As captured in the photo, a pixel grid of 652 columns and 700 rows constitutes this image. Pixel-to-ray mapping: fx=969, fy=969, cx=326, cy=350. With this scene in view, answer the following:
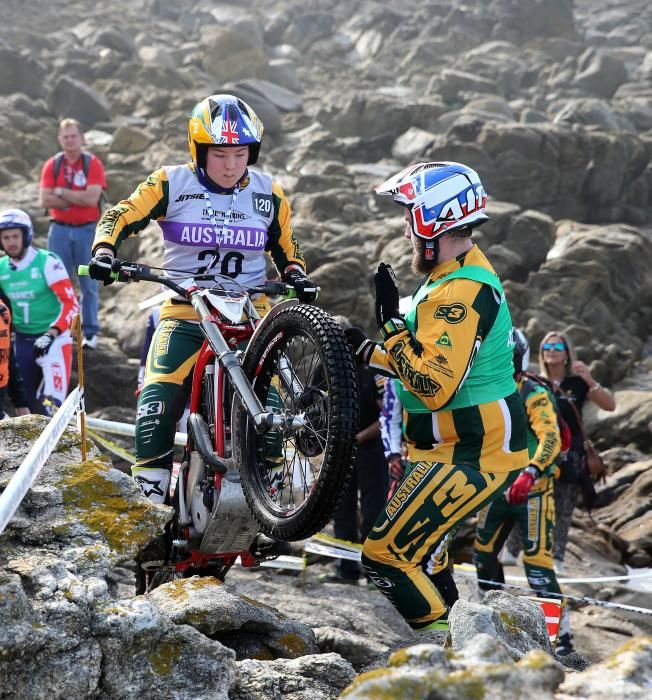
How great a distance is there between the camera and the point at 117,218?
657 cm

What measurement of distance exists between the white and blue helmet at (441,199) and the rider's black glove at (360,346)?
0.68 m

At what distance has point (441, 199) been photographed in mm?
5438

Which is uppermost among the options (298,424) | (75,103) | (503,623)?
(75,103)

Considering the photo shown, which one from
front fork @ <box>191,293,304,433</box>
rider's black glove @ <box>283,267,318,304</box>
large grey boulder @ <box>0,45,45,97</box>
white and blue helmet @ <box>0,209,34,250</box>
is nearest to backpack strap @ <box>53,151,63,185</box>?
white and blue helmet @ <box>0,209,34,250</box>

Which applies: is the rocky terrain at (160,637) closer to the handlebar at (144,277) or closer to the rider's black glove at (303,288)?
the handlebar at (144,277)

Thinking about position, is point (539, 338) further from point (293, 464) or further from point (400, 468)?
point (293, 464)

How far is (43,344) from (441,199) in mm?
6446

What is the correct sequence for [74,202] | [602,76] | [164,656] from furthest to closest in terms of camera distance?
1. [602,76]
2. [74,202]
3. [164,656]

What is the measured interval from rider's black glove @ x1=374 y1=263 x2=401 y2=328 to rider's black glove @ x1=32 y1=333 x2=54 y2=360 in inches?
242

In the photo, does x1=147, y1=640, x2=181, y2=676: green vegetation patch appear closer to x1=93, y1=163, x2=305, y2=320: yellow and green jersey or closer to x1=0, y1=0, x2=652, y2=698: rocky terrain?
x1=0, y1=0, x2=652, y2=698: rocky terrain

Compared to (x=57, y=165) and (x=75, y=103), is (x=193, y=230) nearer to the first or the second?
(x=57, y=165)

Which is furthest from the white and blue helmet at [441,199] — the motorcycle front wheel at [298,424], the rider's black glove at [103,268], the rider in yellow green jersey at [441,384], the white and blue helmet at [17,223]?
the white and blue helmet at [17,223]

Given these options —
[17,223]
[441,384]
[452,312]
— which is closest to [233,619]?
[441,384]

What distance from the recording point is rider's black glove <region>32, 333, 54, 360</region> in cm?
1062
